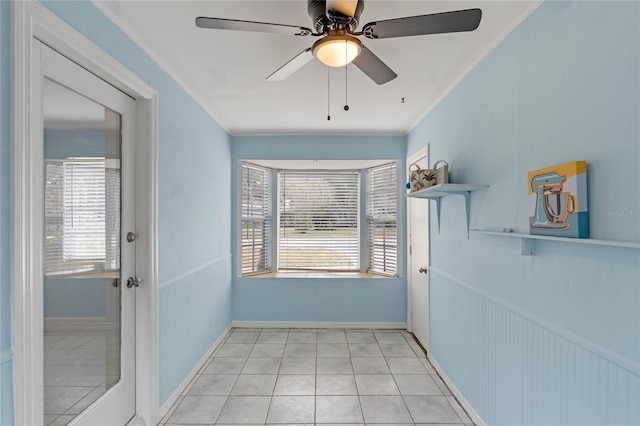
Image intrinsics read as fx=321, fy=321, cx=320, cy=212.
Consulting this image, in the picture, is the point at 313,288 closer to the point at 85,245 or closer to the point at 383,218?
the point at 383,218

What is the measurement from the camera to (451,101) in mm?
2613

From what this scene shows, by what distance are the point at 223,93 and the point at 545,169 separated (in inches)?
97.1

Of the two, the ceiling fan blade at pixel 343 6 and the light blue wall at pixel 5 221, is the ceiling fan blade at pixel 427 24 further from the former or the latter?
the light blue wall at pixel 5 221

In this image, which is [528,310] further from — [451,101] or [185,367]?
[185,367]

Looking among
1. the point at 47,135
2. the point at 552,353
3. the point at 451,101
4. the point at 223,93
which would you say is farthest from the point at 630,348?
the point at 223,93

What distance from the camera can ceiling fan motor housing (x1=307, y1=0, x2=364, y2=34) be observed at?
1359 millimetres

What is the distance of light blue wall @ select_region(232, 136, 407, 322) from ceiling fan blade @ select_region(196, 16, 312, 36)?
2650mm

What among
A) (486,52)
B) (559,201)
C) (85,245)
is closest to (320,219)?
(486,52)

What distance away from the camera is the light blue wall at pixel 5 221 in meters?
1.14

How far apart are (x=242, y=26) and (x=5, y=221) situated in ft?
3.83

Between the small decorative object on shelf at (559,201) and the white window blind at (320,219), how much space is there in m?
3.01

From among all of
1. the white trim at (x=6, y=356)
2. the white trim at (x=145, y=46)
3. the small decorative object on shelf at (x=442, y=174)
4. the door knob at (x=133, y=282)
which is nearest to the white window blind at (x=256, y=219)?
the white trim at (x=145, y=46)

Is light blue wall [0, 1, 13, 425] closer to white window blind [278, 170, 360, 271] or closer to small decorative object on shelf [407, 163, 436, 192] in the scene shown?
small decorative object on shelf [407, 163, 436, 192]

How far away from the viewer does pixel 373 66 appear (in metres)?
1.66
